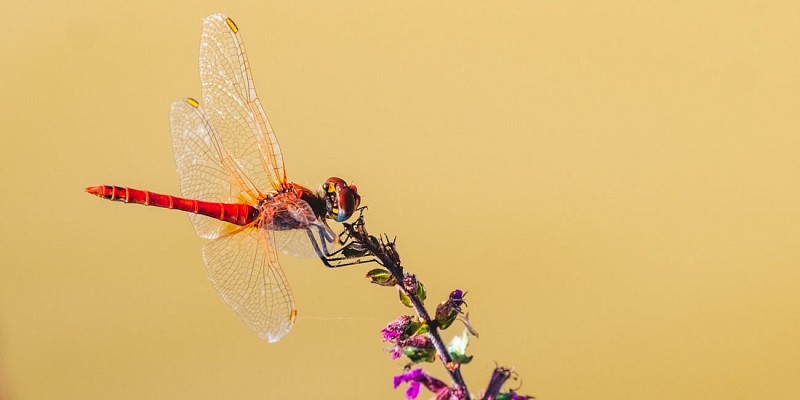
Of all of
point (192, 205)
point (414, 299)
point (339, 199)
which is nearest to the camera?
point (414, 299)

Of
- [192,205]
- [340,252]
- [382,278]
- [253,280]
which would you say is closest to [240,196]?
[192,205]

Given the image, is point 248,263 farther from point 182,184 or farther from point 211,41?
point 211,41

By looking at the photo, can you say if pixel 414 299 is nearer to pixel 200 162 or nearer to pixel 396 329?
pixel 396 329

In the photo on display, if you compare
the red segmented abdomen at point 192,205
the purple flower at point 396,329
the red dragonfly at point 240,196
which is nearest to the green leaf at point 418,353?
the purple flower at point 396,329

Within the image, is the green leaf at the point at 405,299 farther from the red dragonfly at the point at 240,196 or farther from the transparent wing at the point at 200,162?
the transparent wing at the point at 200,162

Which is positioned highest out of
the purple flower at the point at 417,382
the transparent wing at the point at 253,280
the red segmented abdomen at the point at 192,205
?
the red segmented abdomen at the point at 192,205

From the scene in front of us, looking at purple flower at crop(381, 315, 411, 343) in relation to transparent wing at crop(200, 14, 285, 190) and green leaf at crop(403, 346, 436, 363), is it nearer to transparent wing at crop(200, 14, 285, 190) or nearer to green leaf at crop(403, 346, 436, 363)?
green leaf at crop(403, 346, 436, 363)

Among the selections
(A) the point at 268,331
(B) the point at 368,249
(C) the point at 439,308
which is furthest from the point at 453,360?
(A) the point at 268,331

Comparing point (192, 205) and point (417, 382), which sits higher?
point (192, 205)
